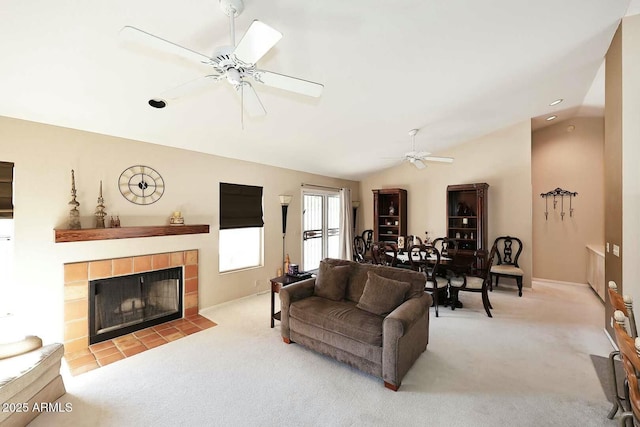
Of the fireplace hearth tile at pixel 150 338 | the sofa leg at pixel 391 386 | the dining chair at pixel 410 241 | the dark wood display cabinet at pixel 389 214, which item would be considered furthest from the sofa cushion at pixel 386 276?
the dark wood display cabinet at pixel 389 214

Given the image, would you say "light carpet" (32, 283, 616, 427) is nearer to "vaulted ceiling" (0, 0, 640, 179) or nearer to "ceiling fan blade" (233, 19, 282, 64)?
"ceiling fan blade" (233, 19, 282, 64)

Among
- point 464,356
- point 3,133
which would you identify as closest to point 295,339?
point 464,356

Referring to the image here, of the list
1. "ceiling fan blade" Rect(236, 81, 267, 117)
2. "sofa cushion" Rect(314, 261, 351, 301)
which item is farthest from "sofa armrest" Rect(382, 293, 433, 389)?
"ceiling fan blade" Rect(236, 81, 267, 117)

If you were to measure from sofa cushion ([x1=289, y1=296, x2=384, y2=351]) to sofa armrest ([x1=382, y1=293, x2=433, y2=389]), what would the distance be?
0.41 ft

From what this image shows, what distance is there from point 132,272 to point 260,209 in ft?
6.94

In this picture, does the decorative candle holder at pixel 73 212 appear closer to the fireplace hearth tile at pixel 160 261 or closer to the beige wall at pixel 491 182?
the fireplace hearth tile at pixel 160 261

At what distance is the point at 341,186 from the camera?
669 centimetres

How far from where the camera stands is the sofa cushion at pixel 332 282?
3.12m

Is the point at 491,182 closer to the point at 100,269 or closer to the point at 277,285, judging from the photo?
the point at 277,285

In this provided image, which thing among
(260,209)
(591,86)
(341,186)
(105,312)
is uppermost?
(591,86)

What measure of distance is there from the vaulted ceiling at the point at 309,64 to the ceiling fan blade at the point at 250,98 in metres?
0.46

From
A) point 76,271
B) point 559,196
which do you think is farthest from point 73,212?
point 559,196

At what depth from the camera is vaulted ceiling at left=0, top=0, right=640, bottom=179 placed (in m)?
1.76

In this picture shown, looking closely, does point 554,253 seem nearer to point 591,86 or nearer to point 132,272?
point 591,86
